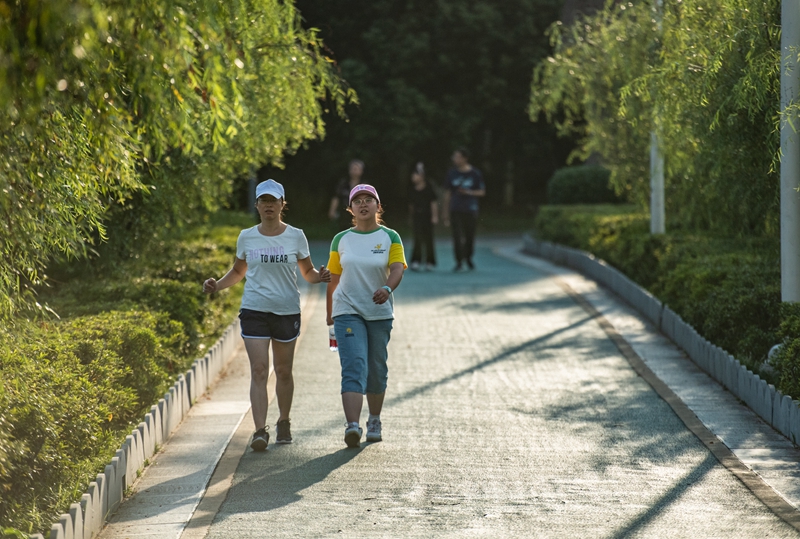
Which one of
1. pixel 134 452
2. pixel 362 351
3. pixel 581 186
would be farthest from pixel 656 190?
pixel 581 186

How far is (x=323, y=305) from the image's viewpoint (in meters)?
15.6

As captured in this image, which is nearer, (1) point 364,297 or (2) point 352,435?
(2) point 352,435

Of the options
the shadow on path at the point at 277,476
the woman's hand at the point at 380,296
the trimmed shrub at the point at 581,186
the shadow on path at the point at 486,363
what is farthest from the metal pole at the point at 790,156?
the trimmed shrub at the point at 581,186

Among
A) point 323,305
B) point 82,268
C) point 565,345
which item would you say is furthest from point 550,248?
point 82,268

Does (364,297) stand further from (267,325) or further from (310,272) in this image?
(267,325)

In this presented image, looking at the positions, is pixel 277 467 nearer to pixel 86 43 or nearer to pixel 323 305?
Answer: pixel 86 43

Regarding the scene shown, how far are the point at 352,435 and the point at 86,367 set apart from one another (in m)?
1.77

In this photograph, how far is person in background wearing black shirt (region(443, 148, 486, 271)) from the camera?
1948 centimetres

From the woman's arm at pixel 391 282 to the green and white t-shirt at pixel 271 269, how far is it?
21.8 inches

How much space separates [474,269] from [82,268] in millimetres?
9446

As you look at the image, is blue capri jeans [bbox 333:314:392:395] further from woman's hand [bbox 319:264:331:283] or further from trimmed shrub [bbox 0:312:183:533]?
trimmed shrub [bbox 0:312:183:533]

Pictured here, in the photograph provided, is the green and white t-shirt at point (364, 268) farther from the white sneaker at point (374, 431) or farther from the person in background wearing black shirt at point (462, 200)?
the person in background wearing black shirt at point (462, 200)

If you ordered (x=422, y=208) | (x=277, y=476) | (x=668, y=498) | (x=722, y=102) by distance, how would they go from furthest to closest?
(x=422, y=208) → (x=722, y=102) → (x=277, y=476) → (x=668, y=498)

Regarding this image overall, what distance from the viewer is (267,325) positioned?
770 centimetres
